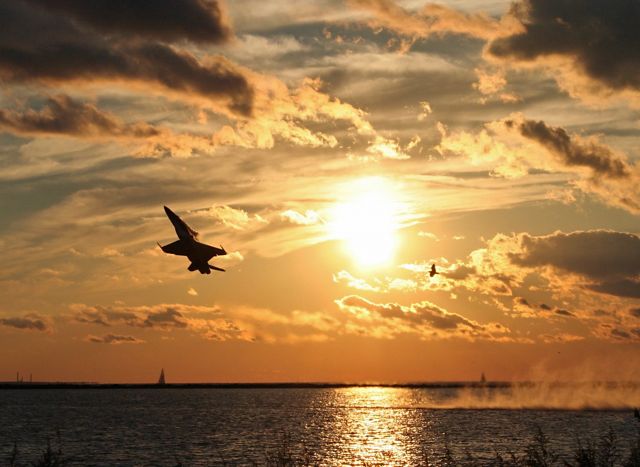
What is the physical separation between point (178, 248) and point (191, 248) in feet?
3.09

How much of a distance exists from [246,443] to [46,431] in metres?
55.7

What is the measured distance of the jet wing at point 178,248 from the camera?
131ft

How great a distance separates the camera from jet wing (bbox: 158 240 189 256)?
3987 centimetres

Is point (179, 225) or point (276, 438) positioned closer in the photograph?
point (179, 225)

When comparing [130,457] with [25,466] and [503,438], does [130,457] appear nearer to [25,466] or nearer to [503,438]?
[25,466]

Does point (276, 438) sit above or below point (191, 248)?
below

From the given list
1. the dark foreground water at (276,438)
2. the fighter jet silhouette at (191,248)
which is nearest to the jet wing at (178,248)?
the fighter jet silhouette at (191,248)

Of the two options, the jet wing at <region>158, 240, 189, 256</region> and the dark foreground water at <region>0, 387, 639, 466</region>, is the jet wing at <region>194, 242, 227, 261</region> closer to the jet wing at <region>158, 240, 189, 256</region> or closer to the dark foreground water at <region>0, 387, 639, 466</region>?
the jet wing at <region>158, 240, 189, 256</region>

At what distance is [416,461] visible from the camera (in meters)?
103

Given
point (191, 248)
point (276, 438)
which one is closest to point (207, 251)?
point (191, 248)

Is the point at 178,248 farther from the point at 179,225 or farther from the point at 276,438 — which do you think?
the point at 276,438

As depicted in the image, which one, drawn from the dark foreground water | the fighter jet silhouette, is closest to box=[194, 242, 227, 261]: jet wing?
the fighter jet silhouette

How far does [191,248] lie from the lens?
41562mm

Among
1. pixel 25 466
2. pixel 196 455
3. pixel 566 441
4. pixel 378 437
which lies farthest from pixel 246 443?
pixel 566 441
